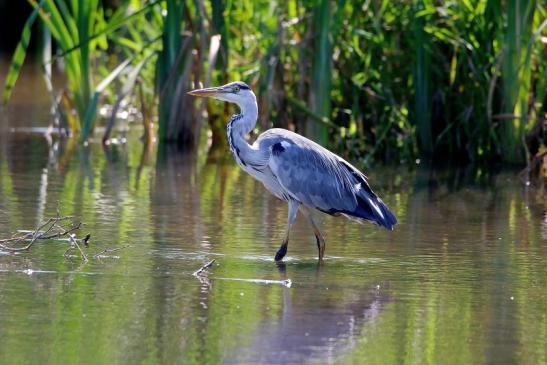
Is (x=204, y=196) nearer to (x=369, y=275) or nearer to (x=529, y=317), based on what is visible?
(x=369, y=275)

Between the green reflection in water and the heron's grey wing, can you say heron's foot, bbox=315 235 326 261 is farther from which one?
the heron's grey wing

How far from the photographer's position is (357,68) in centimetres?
1255

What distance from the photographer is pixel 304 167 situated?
804 cm

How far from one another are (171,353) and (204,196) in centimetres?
512

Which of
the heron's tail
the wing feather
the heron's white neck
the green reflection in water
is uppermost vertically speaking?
the heron's white neck

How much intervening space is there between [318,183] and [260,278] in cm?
119

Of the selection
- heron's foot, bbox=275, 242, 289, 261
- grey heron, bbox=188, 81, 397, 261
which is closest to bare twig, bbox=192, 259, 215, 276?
heron's foot, bbox=275, 242, 289, 261

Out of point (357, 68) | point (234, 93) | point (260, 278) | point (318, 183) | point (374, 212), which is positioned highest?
point (357, 68)

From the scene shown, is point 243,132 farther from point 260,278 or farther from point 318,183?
point 260,278

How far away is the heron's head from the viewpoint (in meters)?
8.32

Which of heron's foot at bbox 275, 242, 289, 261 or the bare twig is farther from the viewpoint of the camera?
heron's foot at bbox 275, 242, 289, 261

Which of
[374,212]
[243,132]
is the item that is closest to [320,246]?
[374,212]

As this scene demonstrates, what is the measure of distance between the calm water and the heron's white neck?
57cm

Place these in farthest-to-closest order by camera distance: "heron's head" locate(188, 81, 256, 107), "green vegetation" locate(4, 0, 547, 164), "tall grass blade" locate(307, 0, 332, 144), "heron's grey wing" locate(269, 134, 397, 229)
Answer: "green vegetation" locate(4, 0, 547, 164) → "tall grass blade" locate(307, 0, 332, 144) → "heron's head" locate(188, 81, 256, 107) → "heron's grey wing" locate(269, 134, 397, 229)
